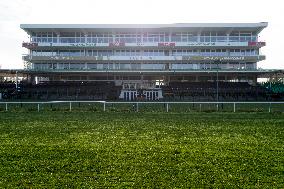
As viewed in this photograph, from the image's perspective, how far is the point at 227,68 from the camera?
49844 millimetres

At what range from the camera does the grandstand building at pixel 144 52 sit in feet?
169

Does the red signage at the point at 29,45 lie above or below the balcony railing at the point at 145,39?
below

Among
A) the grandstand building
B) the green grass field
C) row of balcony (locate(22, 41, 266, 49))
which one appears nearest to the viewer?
the green grass field

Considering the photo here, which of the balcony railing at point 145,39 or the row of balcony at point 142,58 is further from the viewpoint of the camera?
the balcony railing at point 145,39

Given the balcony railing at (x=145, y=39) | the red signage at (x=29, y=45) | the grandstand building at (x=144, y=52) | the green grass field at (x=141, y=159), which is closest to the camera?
the green grass field at (x=141, y=159)

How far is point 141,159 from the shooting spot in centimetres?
745

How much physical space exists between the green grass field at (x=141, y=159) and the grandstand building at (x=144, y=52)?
39991 millimetres

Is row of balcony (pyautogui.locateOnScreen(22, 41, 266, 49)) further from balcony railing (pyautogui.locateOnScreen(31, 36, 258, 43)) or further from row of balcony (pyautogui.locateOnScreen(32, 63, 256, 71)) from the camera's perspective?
row of balcony (pyautogui.locateOnScreen(32, 63, 256, 71))

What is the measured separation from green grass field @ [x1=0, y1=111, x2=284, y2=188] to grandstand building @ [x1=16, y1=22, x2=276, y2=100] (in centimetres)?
3999

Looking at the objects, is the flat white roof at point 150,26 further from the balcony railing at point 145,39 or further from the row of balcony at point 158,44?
the row of balcony at point 158,44

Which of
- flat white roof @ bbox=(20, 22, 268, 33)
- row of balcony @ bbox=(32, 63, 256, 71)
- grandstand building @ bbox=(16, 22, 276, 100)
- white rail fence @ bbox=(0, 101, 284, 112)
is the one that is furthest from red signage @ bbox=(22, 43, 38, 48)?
→ white rail fence @ bbox=(0, 101, 284, 112)

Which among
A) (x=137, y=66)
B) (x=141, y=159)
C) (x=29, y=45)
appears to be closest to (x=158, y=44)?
(x=137, y=66)

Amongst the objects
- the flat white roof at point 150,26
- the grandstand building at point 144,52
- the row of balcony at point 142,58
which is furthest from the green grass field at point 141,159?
the flat white roof at point 150,26

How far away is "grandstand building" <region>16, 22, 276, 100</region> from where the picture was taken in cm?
5162
